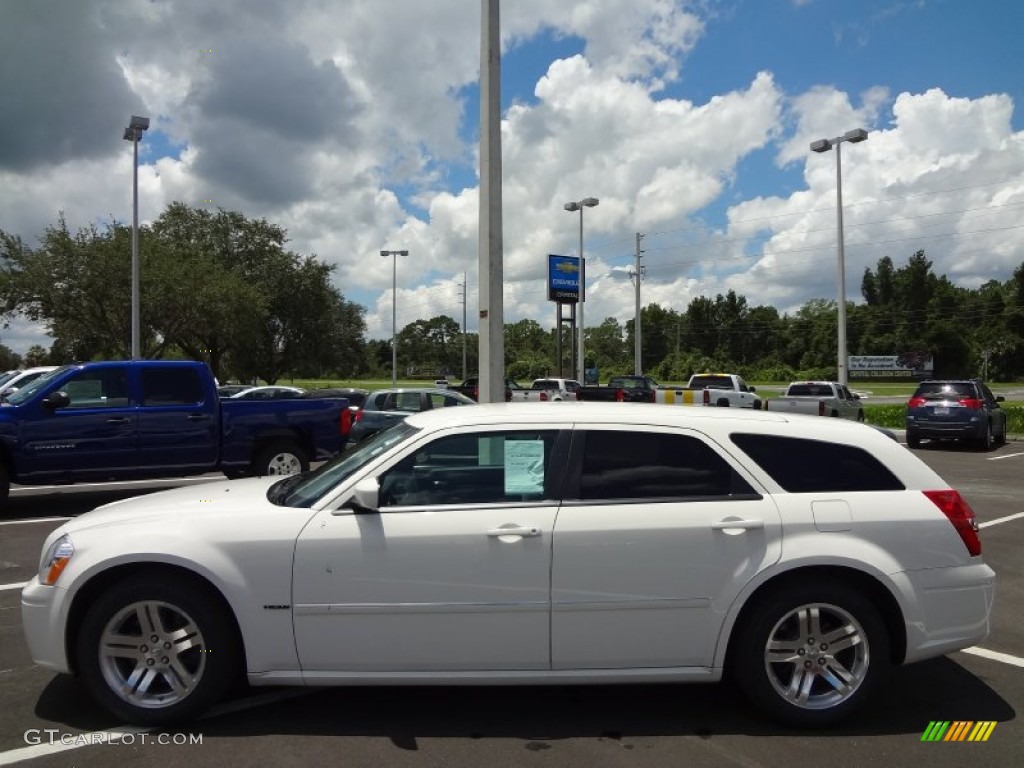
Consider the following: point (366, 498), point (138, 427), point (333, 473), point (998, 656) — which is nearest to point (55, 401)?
point (138, 427)

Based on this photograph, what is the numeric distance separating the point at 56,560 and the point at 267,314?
43.6 metres

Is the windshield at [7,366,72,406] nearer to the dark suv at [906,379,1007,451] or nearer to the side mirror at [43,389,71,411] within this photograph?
the side mirror at [43,389,71,411]

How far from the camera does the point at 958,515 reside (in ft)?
12.8

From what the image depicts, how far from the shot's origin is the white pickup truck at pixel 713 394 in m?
22.6

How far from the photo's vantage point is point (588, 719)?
154 inches

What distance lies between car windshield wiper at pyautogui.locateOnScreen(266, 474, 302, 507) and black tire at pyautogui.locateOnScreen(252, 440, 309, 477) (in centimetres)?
632

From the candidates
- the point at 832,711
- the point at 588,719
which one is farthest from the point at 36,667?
the point at 832,711

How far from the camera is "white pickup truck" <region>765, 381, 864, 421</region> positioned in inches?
819

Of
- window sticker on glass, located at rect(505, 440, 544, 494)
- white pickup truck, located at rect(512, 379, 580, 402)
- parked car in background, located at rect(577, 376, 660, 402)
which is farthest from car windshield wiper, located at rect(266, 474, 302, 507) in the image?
white pickup truck, located at rect(512, 379, 580, 402)

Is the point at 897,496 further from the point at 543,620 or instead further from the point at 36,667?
the point at 36,667

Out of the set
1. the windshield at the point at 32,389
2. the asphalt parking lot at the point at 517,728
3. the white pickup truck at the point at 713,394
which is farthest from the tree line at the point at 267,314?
the asphalt parking lot at the point at 517,728

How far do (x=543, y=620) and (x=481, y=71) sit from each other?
28.7 ft

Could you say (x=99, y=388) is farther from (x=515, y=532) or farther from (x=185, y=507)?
(x=515, y=532)

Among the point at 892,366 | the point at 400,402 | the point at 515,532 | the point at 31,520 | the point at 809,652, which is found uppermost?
the point at 892,366
